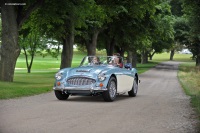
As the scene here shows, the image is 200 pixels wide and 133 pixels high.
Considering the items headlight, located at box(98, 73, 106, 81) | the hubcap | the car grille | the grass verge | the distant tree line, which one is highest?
the distant tree line

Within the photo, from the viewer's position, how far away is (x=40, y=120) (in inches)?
348

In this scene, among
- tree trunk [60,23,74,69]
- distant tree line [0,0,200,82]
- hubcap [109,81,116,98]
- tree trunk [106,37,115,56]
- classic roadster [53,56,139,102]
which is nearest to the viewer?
classic roadster [53,56,139,102]

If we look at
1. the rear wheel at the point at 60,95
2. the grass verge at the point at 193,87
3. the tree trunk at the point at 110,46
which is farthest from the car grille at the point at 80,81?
the tree trunk at the point at 110,46

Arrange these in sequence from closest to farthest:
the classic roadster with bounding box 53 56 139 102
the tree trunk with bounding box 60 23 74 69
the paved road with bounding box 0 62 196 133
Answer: the paved road with bounding box 0 62 196 133 → the classic roadster with bounding box 53 56 139 102 → the tree trunk with bounding box 60 23 74 69

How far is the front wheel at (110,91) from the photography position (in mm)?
13234

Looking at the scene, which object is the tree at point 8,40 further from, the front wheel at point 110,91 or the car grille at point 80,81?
the front wheel at point 110,91

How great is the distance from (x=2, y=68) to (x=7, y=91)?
5.36 meters

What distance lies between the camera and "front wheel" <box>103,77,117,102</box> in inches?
521

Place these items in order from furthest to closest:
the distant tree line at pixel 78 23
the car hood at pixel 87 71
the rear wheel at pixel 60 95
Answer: the distant tree line at pixel 78 23
the rear wheel at pixel 60 95
the car hood at pixel 87 71

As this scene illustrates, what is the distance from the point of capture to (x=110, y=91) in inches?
528

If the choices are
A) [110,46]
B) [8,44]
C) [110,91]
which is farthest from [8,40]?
[110,46]

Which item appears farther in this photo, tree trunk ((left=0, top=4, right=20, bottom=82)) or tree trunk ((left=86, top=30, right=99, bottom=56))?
tree trunk ((left=86, top=30, right=99, bottom=56))

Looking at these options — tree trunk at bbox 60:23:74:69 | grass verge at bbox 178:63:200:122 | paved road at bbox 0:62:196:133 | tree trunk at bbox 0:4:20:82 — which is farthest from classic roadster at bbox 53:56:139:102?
tree trunk at bbox 60:23:74:69

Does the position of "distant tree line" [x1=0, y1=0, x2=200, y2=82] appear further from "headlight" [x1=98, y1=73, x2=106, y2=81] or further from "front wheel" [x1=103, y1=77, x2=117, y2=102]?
"headlight" [x1=98, y1=73, x2=106, y2=81]
